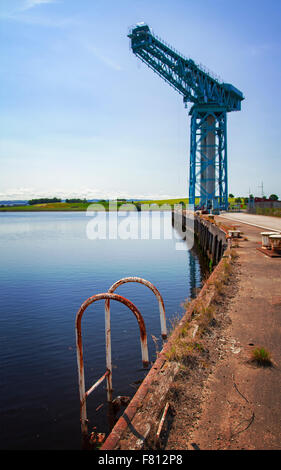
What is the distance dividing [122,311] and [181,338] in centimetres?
699

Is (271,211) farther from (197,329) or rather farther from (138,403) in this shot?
(138,403)

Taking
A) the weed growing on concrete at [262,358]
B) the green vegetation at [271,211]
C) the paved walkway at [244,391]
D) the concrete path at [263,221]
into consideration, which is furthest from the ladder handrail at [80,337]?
the green vegetation at [271,211]

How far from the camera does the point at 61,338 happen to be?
33.4 feet

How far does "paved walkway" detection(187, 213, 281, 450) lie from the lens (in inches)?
134

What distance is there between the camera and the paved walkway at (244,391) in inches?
134

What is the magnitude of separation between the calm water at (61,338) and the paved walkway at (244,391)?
2.45m

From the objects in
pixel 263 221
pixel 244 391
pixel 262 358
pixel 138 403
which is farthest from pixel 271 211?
pixel 138 403

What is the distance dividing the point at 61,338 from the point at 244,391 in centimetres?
710

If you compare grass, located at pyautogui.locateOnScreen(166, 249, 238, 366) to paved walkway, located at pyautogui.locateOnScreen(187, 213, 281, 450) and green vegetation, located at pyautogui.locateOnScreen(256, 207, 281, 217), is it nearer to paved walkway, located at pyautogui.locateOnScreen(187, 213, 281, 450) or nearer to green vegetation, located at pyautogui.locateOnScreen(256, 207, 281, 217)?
paved walkway, located at pyautogui.locateOnScreen(187, 213, 281, 450)

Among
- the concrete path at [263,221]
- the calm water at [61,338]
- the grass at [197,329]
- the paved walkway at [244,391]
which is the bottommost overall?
the calm water at [61,338]

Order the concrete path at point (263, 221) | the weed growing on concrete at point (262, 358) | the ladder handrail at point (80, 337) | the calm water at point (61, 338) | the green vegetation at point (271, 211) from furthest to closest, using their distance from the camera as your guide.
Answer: the green vegetation at point (271, 211), the concrete path at point (263, 221), the calm water at point (61, 338), the weed growing on concrete at point (262, 358), the ladder handrail at point (80, 337)

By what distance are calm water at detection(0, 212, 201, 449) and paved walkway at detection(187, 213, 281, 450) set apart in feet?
8.03

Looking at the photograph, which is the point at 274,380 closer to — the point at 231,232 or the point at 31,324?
the point at 31,324

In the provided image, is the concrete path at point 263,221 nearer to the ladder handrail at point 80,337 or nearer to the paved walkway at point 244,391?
the paved walkway at point 244,391
